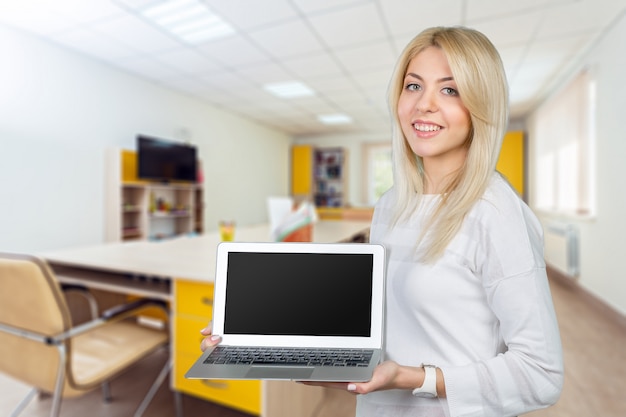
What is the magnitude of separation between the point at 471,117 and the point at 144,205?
4.02 meters

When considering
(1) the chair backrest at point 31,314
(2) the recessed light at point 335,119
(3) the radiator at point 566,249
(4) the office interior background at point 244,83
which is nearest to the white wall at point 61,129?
(4) the office interior background at point 244,83

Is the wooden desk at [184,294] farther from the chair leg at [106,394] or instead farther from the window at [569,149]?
the window at [569,149]

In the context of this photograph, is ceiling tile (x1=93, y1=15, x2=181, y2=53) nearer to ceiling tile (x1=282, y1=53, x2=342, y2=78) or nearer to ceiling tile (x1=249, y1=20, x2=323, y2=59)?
ceiling tile (x1=249, y1=20, x2=323, y2=59)

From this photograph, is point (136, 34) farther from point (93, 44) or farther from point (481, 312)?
point (481, 312)

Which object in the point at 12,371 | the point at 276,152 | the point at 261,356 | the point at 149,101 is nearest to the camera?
the point at 261,356

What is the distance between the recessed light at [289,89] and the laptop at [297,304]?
4.00 metres

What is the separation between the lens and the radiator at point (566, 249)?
11.2ft

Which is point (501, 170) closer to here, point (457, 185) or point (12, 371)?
point (457, 185)

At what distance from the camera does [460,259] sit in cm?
40

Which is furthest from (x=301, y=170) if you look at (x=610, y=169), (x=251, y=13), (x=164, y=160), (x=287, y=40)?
(x=610, y=169)

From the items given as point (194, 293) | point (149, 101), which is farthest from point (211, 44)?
point (194, 293)

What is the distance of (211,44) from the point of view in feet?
10.2

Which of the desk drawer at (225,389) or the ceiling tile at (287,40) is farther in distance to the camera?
the ceiling tile at (287,40)

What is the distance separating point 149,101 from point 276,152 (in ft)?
10.1
